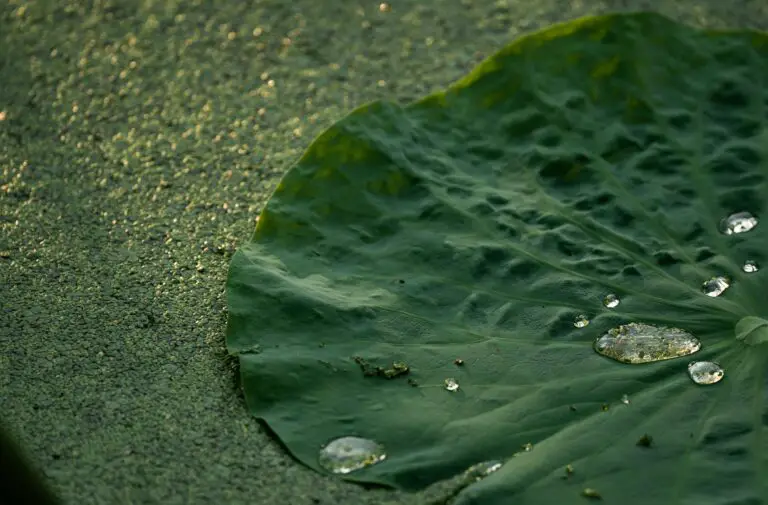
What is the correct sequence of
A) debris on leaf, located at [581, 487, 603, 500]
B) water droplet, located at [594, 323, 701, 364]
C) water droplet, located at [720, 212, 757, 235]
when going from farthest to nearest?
1. water droplet, located at [720, 212, 757, 235]
2. water droplet, located at [594, 323, 701, 364]
3. debris on leaf, located at [581, 487, 603, 500]

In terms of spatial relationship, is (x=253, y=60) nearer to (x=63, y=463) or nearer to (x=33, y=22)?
(x=33, y=22)

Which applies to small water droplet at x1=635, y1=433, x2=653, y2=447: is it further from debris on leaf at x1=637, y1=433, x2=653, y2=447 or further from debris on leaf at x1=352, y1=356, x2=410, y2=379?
debris on leaf at x1=352, y1=356, x2=410, y2=379

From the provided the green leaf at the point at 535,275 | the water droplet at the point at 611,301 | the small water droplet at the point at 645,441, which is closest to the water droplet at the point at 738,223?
the green leaf at the point at 535,275

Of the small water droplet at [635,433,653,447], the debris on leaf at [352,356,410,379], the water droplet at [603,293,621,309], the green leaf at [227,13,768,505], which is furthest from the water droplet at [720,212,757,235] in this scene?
the debris on leaf at [352,356,410,379]

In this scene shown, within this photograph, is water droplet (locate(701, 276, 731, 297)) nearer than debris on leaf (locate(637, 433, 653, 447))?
No

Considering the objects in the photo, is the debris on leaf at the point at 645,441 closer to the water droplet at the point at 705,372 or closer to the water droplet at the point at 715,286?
the water droplet at the point at 705,372

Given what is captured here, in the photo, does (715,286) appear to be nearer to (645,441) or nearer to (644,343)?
(644,343)
